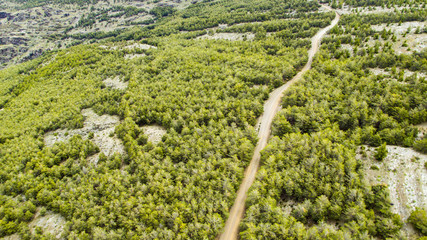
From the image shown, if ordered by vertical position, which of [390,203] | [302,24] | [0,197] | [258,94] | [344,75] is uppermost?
[302,24]

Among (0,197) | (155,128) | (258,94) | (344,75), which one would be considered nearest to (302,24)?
(344,75)

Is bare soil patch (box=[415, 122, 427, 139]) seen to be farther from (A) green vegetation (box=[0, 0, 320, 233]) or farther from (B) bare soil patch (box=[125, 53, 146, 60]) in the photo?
(B) bare soil patch (box=[125, 53, 146, 60])

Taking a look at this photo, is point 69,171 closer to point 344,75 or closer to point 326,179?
point 326,179

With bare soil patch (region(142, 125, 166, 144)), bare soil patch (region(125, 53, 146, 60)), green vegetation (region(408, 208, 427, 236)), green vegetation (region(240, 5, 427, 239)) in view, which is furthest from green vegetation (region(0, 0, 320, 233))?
green vegetation (region(408, 208, 427, 236))

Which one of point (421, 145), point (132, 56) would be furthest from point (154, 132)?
point (132, 56)

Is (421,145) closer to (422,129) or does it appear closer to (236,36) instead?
(422,129)
